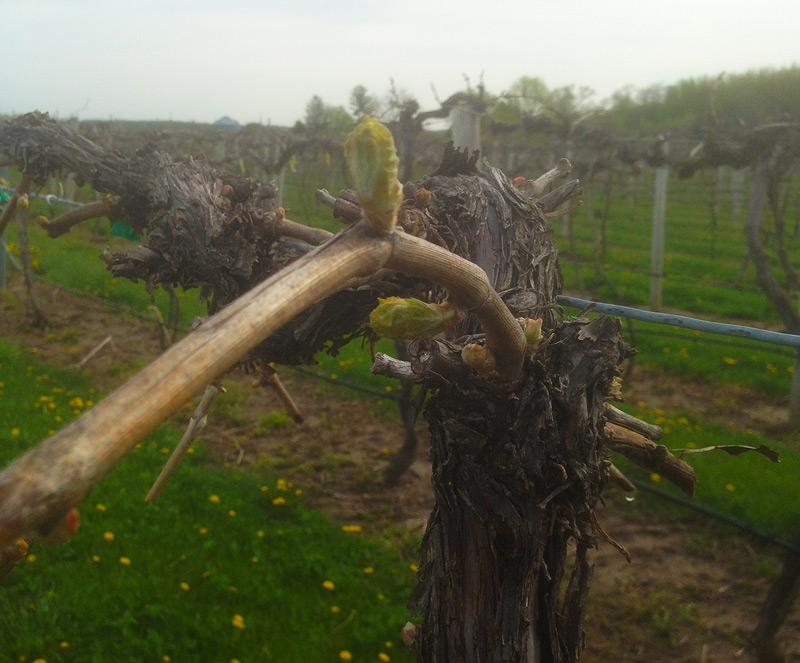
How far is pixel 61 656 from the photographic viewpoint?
8.70 feet

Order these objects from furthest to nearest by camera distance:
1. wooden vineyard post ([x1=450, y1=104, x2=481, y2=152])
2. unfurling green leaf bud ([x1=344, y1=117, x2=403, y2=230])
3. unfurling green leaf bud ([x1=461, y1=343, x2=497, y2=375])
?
wooden vineyard post ([x1=450, y1=104, x2=481, y2=152]) < unfurling green leaf bud ([x1=461, y1=343, x2=497, y2=375]) < unfurling green leaf bud ([x1=344, y1=117, x2=403, y2=230])

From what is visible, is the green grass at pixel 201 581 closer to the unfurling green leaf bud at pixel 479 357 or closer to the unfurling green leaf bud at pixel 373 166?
the unfurling green leaf bud at pixel 479 357

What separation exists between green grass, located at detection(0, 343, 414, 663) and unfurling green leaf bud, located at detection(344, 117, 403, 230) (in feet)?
8.69

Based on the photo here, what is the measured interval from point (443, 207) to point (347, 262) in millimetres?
781

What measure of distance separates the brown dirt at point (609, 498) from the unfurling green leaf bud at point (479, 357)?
2437 millimetres

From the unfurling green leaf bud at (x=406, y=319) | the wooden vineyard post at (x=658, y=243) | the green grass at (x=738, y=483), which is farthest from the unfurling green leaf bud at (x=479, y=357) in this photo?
the wooden vineyard post at (x=658, y=243)

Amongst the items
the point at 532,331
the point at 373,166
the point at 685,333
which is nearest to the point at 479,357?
the point at 532,331

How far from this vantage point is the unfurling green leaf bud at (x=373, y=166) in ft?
2.10

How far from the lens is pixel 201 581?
127 inches

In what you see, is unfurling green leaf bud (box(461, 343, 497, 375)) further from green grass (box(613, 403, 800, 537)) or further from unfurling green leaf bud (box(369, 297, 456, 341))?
green grass (box(613, 403, 800, 537))

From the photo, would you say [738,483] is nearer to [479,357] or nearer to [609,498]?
[609,498]

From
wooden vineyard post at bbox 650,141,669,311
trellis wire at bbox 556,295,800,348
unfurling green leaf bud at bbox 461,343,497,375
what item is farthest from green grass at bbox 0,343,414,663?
wooden vineyard post at bbox 650,141,669,311

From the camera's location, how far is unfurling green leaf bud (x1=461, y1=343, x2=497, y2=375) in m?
1.02

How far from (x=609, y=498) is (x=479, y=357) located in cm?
349
